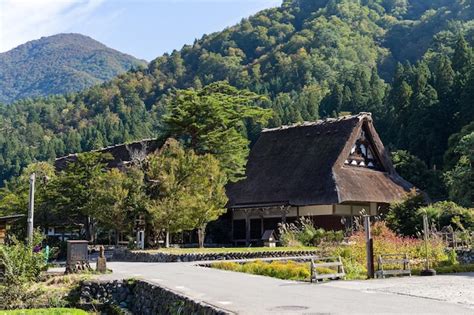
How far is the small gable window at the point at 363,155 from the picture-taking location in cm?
3469

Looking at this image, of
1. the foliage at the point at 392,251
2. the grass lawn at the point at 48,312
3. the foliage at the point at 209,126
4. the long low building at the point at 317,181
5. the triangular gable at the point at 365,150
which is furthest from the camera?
the triangular gable at the point at 365,150

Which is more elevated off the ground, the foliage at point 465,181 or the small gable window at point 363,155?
the small gable window at point 363,155

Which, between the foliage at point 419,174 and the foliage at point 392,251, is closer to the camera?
the foliage at point 392,251

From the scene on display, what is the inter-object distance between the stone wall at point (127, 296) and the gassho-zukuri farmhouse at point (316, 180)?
16.2 meters

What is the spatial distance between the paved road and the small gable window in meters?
19.1

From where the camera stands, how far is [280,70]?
3844 inches

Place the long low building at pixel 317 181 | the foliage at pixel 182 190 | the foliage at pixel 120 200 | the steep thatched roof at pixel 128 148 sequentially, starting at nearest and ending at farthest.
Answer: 1. the foliage at pixel 182 190
2. the foliage at pixel 120 200
3. the long low building at pixel 317 181
4. the steep thatched roof at pixel 128 148

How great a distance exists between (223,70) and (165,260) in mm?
82450

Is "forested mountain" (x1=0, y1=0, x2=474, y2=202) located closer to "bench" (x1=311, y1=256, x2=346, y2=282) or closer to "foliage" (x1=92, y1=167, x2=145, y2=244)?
"foliage" (x1=92, y1=167, x2=145, y2=244)

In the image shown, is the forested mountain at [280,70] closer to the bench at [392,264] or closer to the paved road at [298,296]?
the bench at [392,264]

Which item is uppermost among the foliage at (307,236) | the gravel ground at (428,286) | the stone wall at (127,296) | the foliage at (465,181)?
the foliage at (465,181)

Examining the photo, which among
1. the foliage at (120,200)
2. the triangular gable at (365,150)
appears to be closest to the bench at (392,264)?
the foliage at (120,200)

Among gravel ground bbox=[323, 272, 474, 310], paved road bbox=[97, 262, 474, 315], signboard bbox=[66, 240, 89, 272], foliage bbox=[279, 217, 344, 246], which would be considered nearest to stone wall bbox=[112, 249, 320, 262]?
foliage bbox=[279, 217, 344, 246]

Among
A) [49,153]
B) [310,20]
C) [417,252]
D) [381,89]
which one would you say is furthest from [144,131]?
[417,252]
